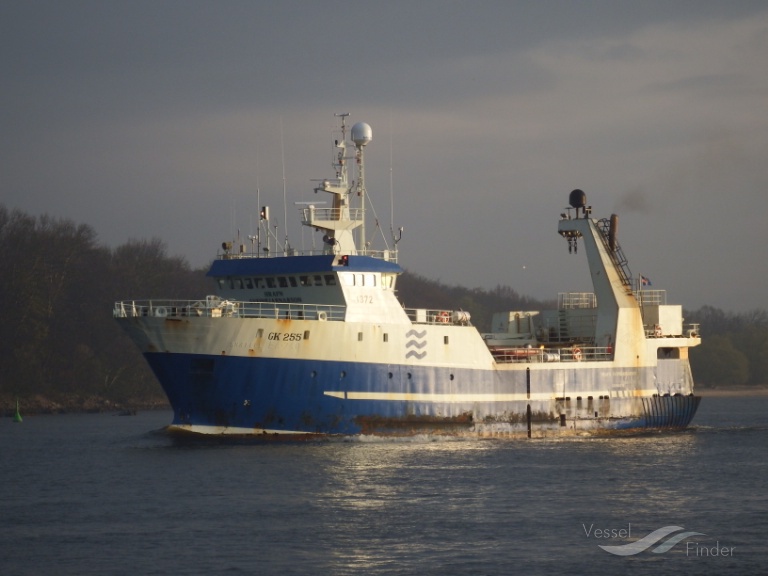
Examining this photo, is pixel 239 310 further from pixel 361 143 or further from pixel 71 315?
pixel 71 315

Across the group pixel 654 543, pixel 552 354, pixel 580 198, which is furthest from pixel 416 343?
pixel 654 543

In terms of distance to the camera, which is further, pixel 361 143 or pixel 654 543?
pixel 361 143

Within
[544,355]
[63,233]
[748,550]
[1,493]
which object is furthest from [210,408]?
[63,233]

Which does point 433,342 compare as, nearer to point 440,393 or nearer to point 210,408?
point 440,393

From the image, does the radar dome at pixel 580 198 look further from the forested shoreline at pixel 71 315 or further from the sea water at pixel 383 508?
the forested shoreline at pixel 71 315

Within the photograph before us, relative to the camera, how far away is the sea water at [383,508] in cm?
2755

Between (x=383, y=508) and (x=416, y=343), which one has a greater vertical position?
(x=416, y=343)

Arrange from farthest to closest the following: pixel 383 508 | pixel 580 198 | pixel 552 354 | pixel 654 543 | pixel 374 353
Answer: pixel 580 198 < pixel 552 354 < pixel 374 353 < pixel 383 508 < pixel 654 543

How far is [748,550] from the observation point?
28297mm

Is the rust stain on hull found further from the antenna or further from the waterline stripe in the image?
the antenna

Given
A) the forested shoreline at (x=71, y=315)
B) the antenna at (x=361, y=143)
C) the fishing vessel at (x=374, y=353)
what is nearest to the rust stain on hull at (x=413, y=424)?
the fishing vessel at (x=374, y=353)

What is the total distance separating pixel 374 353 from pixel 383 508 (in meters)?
13.2

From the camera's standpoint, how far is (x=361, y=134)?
50.3 meters

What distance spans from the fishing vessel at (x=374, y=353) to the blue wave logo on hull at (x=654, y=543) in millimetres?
17141
